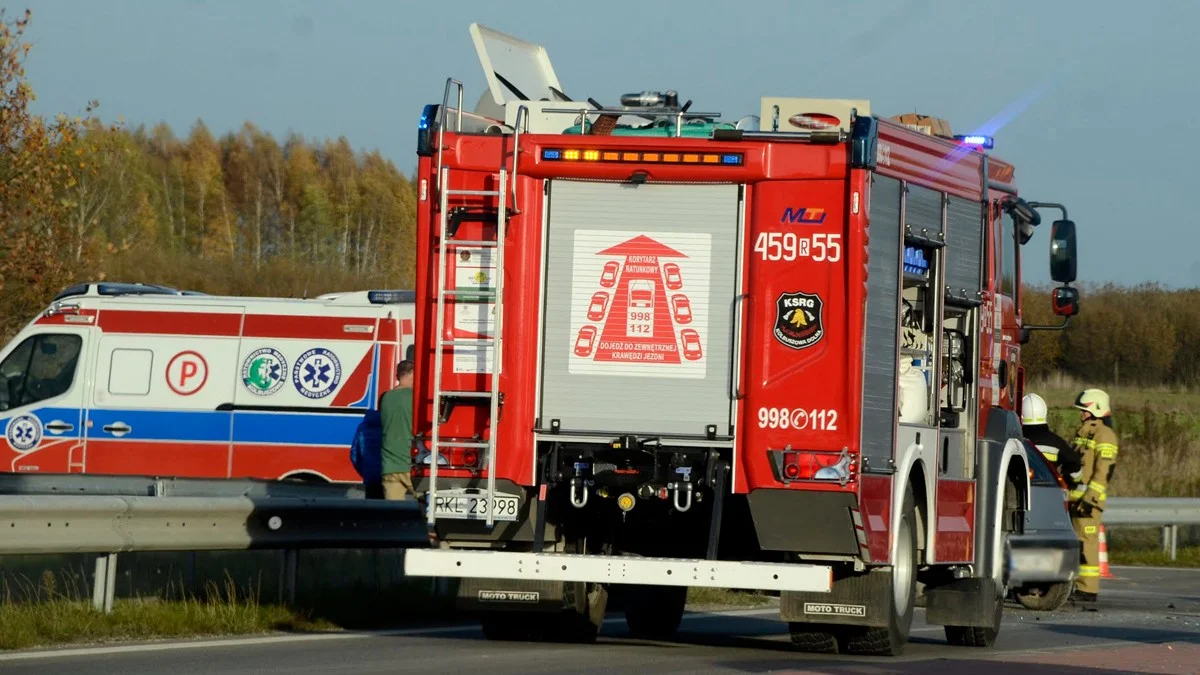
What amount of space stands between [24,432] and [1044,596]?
10.1 metres

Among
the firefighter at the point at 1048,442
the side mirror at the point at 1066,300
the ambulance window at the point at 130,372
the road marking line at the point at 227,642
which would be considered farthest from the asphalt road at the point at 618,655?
the ambulance window at the point at 130,372

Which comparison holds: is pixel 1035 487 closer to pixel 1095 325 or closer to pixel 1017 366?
pixel 1017 366

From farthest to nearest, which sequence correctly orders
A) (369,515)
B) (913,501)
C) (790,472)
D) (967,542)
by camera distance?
1. (369,515)
2. (967,542)
3. (913,501)
4. (790,472)

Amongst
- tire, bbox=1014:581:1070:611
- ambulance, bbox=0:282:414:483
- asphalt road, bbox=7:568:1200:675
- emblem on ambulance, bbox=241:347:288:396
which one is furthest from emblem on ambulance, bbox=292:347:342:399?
tire, bbox=1014:581:1070:611

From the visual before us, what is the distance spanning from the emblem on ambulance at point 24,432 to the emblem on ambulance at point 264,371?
2.18 m

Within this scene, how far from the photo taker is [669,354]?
10828 millimetres

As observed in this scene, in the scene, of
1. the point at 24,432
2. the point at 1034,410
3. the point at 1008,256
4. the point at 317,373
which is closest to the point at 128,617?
the point at 1008,256

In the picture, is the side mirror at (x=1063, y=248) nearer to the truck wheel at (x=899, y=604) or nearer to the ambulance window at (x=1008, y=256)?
the ambulance window at (x=1008, y=256)

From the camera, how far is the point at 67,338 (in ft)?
63.3

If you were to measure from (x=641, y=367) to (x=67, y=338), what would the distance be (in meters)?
10.1

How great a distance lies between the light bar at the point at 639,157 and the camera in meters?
10.7

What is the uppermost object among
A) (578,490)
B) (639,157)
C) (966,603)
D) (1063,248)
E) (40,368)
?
(639,157)

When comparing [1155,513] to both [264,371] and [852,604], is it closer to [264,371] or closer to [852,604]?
[264,371]

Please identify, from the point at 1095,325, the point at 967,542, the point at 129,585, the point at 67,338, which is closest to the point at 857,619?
the point at 967,542
